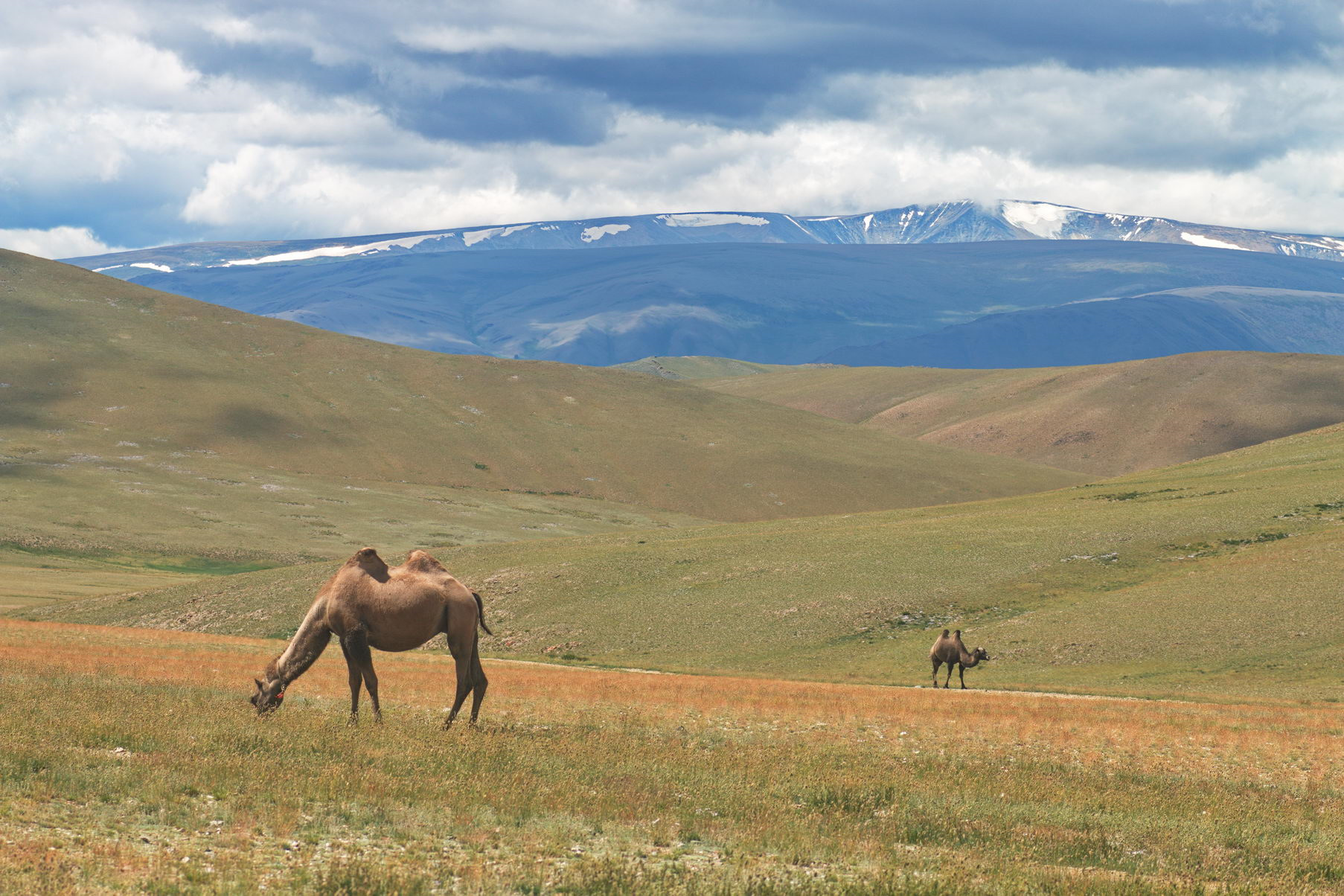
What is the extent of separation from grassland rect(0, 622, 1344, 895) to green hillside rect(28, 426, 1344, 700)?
95.1 ft

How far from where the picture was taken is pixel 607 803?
568 inches

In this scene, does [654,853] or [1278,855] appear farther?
[1278,855]

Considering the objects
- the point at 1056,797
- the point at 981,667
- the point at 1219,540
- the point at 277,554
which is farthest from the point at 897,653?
the point at 277,554

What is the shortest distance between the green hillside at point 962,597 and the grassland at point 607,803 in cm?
2897

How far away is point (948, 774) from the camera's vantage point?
62.6ft

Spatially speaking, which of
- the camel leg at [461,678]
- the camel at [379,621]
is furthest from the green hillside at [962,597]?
the camel at [379,621]

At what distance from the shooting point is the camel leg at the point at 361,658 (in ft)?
64.0

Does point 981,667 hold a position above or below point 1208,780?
below

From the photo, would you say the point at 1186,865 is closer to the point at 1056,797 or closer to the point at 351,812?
the point at 1056,797

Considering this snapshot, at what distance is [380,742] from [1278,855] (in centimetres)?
1271

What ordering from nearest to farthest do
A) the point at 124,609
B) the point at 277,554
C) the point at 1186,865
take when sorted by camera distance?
the point at 1186,865, the point at 124,609, the point at 277,554

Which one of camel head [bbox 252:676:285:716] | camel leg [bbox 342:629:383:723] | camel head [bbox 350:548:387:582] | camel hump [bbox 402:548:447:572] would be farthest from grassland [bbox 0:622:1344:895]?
camel hump [bbox 402:548:447:572]

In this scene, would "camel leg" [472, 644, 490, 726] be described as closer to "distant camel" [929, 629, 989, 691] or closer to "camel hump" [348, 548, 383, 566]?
"camel hump" [348, 548, 383, 566]

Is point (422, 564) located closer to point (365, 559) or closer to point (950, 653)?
point (365, 559)
